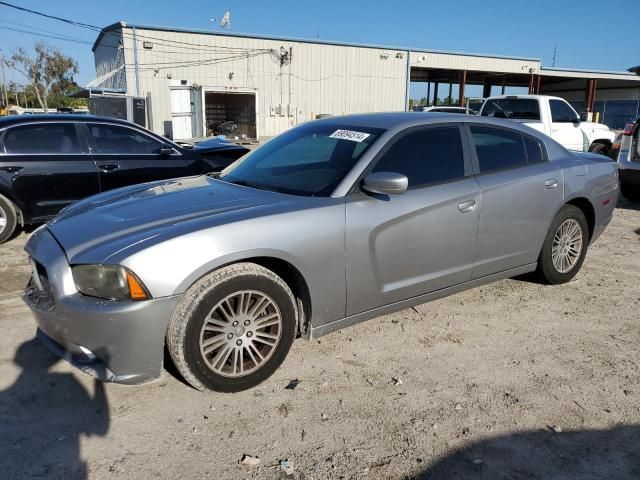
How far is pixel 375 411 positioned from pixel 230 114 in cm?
3106

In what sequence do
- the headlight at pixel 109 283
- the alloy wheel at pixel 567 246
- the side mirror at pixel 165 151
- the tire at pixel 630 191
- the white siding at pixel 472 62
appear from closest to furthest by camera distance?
the headlight at pixel 109 283 → the alloy wheel at pixel 567 246 → the side mirror at pixel 165 151 → the tire at pixel 630 191 → the white siding at pixel 472 62

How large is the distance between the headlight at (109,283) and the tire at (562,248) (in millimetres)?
3439

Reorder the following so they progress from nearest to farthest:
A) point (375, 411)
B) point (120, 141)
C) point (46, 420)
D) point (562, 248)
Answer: point (46, 420)
point (375, 411)
point (562, 248)
point (120, 141)

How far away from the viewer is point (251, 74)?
27.8 m

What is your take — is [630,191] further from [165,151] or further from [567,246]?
[165,151]

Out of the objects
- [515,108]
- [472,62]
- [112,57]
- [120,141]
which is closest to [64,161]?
[120,141]

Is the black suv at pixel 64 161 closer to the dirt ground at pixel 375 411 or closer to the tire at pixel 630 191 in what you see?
the dirt ground at pixel 375 411

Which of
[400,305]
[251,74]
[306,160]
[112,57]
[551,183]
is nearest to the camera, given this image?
[400,305]

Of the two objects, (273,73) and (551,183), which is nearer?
(551,183)

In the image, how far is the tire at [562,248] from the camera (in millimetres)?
4469

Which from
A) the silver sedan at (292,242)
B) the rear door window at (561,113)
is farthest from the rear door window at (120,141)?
the rear door window at (561,113)

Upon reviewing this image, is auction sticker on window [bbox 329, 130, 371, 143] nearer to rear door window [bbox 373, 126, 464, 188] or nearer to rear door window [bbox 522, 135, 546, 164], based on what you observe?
rear door window [bbox 373, 126, 464, 188]

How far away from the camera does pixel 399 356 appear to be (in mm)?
3463

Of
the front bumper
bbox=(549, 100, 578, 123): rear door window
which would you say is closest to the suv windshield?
bbox=(549, 100, 578, 123): rear door window
